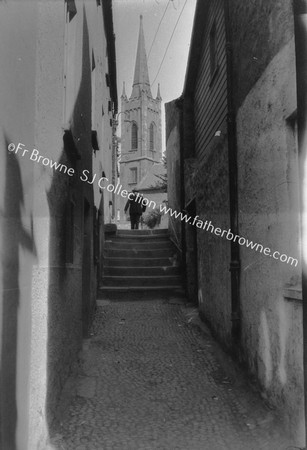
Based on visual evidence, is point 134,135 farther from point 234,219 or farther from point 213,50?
point 234,219

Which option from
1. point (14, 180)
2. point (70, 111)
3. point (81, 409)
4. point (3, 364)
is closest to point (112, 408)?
point (81, 409)

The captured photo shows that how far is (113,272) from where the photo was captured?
32.4 feet

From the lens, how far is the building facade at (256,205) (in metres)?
3.39

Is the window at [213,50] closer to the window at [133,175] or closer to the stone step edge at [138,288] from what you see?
the stone step edge at [138,288]

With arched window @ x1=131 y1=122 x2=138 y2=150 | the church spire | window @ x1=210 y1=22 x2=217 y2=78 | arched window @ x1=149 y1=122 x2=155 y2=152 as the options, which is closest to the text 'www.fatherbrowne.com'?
window @ x1=210 y1=22 x2=217 y2=78

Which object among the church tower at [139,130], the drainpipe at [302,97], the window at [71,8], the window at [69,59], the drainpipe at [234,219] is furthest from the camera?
the church tower at [139,130]

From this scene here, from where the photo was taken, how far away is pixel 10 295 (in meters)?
2.48

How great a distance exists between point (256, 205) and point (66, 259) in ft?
6.67

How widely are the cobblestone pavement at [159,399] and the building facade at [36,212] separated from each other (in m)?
0.35

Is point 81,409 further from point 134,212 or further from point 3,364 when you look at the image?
point 134,212

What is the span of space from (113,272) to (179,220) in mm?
2102

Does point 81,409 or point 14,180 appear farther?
point 81,409

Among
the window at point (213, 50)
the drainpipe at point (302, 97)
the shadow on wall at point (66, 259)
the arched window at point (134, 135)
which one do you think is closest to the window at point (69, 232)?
the shadow on wall at point (66, 259)

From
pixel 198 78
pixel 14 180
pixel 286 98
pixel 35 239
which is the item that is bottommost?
pixel 35 239
